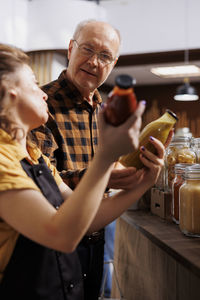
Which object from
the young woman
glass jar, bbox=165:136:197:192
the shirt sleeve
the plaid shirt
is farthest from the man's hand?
glass jar, bbox=165:136:197:192

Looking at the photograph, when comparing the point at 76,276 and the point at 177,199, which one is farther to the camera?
the point at 177,199

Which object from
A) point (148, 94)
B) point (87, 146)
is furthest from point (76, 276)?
point (148, 94)

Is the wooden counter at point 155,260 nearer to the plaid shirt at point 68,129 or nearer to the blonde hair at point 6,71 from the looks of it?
the plaid shirt at point 68,129

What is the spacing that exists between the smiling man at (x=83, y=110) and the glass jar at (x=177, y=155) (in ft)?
1.14

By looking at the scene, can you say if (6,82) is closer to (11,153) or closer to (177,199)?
(11,153)

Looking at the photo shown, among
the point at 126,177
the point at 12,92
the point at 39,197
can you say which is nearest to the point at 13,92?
the point at 12,92

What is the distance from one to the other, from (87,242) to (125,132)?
37.7 inches

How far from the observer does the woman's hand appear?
76 centimetres

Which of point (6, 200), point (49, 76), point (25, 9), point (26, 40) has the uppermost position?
→ point (25, 9)

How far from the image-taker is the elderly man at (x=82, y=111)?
5.28ft

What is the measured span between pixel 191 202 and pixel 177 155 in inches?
16.7

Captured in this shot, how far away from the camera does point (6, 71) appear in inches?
37.8

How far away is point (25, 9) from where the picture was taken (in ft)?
15.7

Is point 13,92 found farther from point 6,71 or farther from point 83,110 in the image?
point 83,110
